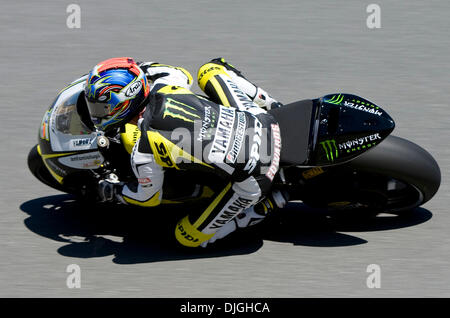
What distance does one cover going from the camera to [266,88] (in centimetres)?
921

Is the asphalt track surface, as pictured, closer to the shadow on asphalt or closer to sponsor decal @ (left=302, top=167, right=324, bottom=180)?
the shadow on asphalt

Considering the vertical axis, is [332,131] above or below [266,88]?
above

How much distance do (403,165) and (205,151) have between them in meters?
1.47

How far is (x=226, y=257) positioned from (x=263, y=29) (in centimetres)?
422

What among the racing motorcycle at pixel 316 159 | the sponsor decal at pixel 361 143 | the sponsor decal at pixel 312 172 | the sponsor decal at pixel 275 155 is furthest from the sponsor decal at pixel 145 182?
the sponsor decal at pixel 361 143

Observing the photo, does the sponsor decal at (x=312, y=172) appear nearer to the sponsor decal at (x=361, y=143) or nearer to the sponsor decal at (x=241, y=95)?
the sponsor decal at (x=361, y=143)

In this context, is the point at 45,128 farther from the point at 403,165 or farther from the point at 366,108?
the point at 403,165

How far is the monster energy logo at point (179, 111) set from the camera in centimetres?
641

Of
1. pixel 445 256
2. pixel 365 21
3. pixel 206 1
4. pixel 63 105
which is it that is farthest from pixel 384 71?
pixel 63 105

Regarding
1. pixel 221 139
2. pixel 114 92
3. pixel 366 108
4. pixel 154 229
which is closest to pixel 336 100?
pixel 366 108
